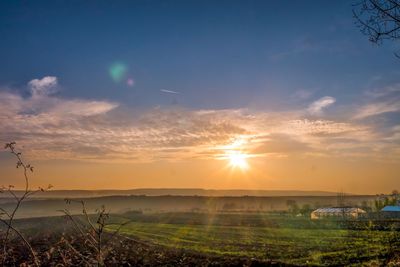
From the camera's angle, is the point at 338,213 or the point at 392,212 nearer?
the point at 338,213

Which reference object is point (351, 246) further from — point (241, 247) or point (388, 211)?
point (388, 211)

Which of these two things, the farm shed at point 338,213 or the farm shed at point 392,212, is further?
the farm shed at point 392,212

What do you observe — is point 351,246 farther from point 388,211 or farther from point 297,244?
point 388,211

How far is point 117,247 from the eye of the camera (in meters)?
31.9

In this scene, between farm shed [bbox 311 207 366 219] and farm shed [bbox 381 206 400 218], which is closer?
farm shed [bbox 311 207 366 219]

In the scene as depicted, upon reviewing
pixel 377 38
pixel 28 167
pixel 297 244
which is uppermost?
pixel 377 38

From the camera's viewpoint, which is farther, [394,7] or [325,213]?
[325,213]

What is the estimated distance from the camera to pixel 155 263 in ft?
81.1

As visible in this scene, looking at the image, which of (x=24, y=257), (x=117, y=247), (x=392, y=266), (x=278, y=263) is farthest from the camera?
(x=117, y=247)

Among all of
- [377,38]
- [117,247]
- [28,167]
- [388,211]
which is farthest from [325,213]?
[28,167]

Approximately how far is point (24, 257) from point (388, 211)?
278ft

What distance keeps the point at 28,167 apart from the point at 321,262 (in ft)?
74.6

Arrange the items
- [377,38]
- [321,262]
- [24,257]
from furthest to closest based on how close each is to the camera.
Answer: [24,257], [321,262], [377,38]

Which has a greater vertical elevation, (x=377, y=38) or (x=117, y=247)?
(x=377, y=38)
